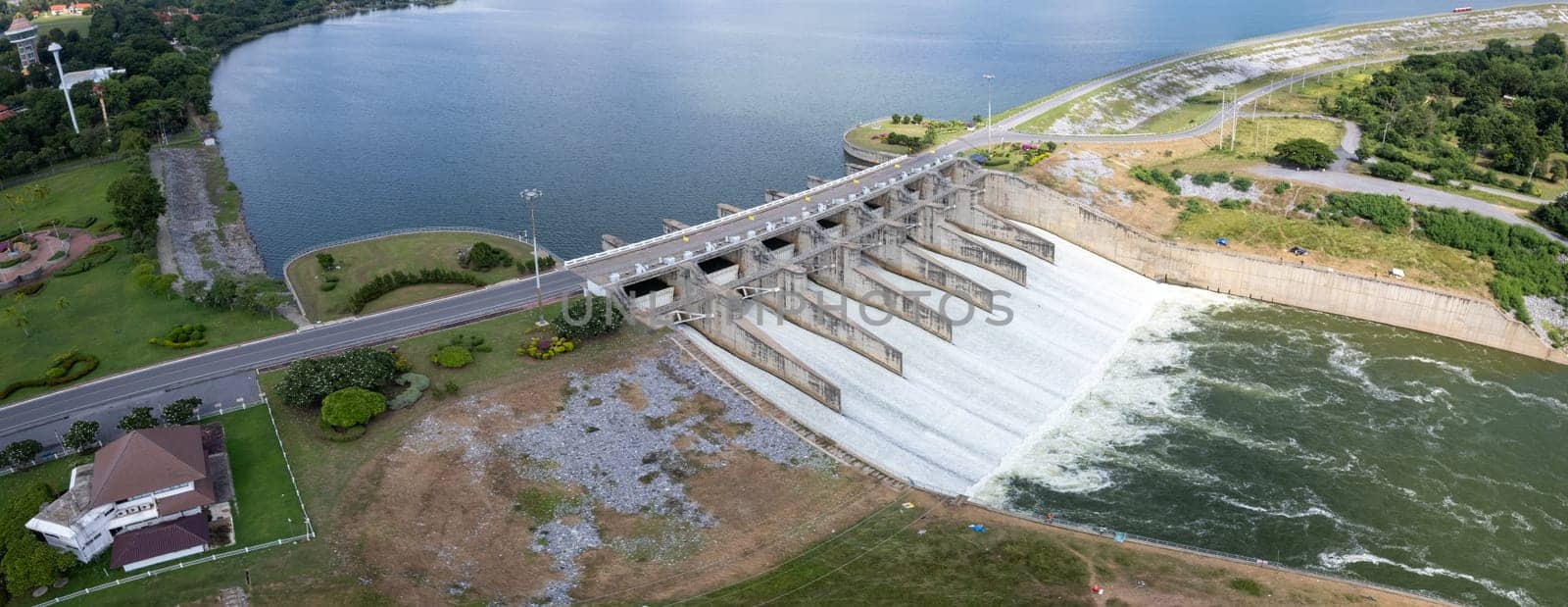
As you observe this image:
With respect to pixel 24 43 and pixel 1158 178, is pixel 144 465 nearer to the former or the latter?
pixel 1158 178

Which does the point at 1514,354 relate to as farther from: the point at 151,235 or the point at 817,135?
the point at 151,235

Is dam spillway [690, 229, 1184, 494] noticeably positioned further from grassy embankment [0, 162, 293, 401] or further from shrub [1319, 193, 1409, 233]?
grassy embankment [0, 162, 293, 401]

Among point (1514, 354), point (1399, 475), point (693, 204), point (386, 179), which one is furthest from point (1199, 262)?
point (386, 179)

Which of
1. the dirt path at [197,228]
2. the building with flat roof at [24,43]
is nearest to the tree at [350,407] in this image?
the dirt path at [197,228]

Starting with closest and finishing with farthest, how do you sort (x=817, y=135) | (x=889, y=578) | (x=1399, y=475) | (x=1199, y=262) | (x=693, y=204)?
1. (x=889, y=578)
2. (x=1399, y=475)
3. (x=1199, y=262)
4. (x=693, y=204)
5. (x=817, y=135)

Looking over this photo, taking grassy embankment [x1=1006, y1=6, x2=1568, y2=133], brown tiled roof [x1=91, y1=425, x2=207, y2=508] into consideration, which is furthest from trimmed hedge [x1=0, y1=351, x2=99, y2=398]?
grassy embankment [x1=1006, y1=6, x2=1568, y2=133]

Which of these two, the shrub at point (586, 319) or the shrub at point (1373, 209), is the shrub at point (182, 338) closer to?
the shrub at point (586, 319)

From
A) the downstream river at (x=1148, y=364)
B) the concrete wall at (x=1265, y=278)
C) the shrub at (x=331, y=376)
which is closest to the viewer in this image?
the downstream river at (x=1148, y=364)
